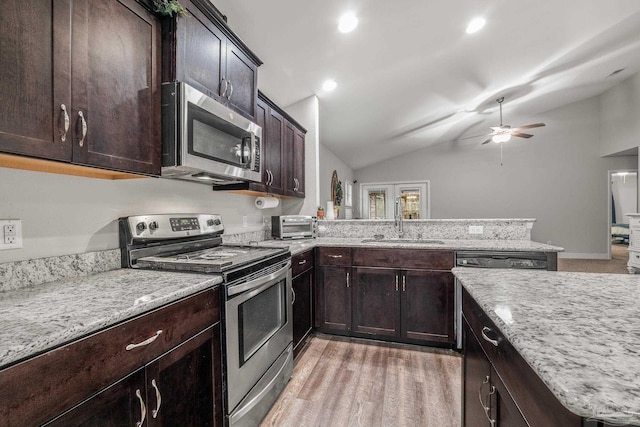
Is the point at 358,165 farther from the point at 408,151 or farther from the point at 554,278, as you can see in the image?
the point at 554,278

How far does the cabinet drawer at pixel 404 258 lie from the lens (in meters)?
2.37

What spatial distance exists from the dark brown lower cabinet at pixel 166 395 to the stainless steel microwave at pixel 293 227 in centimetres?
163

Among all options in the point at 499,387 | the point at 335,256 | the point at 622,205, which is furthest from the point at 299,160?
the point at 622,205

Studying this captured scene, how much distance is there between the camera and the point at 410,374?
6.84ft

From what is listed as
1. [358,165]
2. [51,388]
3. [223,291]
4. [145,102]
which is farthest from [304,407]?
[358,165]

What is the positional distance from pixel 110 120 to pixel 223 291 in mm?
849

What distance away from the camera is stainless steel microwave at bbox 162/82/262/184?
4.58 ft

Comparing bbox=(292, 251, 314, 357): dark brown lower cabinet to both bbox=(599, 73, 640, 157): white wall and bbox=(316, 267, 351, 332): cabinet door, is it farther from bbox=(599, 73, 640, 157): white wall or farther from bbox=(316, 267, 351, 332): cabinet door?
bbox=(599, 73, 640, 157): white wall

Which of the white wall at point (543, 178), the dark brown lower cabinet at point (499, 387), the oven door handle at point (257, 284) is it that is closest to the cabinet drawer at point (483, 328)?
the dark brown lower cabinet at point (499, 387)

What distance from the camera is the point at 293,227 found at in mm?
2938

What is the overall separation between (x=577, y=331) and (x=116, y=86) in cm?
171

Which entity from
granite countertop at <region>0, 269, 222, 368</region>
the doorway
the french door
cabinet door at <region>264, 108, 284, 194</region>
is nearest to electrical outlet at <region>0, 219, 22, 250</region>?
granite countertop at <region>0, 269, 222, 368</region>

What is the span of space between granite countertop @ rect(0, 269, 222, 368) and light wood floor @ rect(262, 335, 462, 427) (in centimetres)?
105

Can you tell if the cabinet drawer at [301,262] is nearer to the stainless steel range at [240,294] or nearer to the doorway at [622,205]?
the stainless steel range at [240,294]
